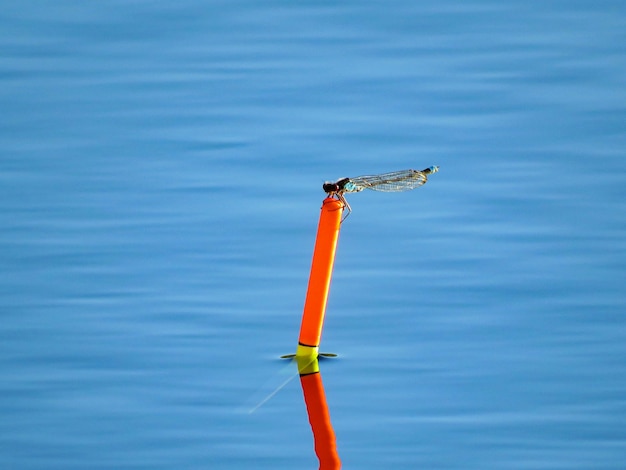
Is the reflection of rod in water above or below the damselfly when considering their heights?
below

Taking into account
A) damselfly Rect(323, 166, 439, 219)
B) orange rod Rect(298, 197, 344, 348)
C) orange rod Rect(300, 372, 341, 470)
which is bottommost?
orange rod Rect(300, 372, 341, 470)

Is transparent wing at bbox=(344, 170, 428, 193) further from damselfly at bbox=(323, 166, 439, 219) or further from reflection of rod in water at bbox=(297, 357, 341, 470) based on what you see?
reflection of rod in water at bbox=(297, 357, 341, 470)

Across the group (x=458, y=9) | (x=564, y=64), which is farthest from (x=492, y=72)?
(x=458, y=9)

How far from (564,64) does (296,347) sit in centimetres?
514

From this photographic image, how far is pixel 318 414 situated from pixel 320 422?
0.09 m

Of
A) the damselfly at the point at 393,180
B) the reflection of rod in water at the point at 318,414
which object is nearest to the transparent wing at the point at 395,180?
the damselfly at the point at 393,180

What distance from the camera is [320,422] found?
6.36 meters

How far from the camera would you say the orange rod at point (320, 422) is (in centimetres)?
595

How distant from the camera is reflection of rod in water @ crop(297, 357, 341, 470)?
5961mm

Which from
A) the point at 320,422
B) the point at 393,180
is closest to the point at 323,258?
the point at 393,180

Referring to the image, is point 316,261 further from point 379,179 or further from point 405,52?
point 405,52

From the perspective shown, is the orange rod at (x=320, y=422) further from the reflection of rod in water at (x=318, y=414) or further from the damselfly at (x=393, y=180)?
the damselfly at (x=393, y=180)

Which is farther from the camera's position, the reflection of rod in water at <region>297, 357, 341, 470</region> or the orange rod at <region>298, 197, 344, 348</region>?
the orange rod at <region>298, 197, 344, 348</region>

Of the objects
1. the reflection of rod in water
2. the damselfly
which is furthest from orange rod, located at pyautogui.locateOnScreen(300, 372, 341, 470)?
the damselfly
